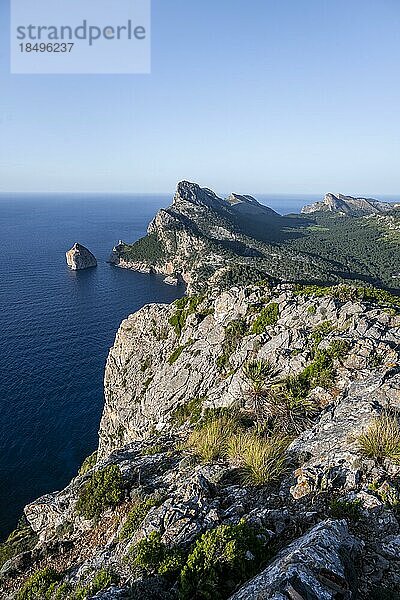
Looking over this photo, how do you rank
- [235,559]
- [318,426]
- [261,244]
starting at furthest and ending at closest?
[261,244] < [318,426] < [235,559]

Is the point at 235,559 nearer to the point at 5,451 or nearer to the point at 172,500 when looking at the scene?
the point at 172,500

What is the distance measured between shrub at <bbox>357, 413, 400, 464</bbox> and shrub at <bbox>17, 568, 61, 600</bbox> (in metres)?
8.11

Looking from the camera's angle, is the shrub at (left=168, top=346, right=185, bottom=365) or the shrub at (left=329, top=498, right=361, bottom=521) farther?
the shrub at (left=168, top=346, right=185, bottom=365)

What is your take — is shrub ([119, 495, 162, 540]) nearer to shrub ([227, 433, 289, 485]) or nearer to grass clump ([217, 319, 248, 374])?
shrub ([227, 433, 289, 485])

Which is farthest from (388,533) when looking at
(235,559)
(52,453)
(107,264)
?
(107,264)

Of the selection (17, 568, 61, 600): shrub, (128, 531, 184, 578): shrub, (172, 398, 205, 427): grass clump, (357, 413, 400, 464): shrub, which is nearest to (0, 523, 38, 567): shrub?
(17, 568, 61, 600): shrub

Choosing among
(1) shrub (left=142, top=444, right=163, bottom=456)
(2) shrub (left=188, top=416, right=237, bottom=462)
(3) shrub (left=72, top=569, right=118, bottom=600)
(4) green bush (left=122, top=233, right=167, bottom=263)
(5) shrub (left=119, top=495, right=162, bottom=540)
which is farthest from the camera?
(4) green bush (left=122, top=233, right=167, bottom=263)

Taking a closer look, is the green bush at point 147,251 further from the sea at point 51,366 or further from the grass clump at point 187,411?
the grass clump at point 187,411

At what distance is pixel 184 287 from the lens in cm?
14938

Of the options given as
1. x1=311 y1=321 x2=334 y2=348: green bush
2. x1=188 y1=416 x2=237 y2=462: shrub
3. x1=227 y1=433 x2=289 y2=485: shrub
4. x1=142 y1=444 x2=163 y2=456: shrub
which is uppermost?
x1=311 y1=321 x2=334 y2=348: green bush

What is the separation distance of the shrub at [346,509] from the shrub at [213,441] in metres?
4.17

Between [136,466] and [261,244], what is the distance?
18047 cm

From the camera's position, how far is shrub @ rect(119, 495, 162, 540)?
952 centimetres

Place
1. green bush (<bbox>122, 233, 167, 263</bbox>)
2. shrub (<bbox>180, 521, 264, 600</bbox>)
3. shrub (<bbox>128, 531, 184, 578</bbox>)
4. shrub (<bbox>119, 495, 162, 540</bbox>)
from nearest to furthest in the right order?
shrub (<bbox>180, 521, 264, 600</bbox>) → shrub (<bbox>128, 531, 184, 578</bbox>) → shrub (<bbox>119, 495, 162, 540</bbox>) → green bush (<bbox>122, 233, 167, 263</bbox>)
